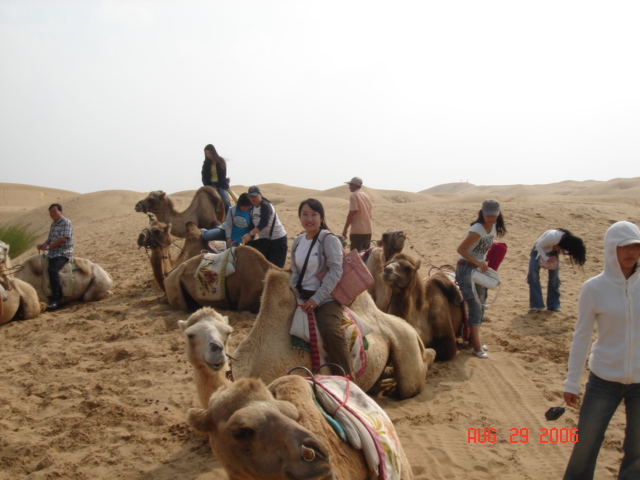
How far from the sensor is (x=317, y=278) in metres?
4.69

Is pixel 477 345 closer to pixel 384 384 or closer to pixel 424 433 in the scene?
pixel 384 384

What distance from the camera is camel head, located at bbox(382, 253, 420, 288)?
6473 millimetres

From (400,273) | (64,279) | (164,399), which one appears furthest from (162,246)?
(400,273)

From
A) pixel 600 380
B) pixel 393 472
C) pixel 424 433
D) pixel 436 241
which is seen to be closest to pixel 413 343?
pixel 424 433

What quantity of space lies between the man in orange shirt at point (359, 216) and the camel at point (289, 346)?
4737mm

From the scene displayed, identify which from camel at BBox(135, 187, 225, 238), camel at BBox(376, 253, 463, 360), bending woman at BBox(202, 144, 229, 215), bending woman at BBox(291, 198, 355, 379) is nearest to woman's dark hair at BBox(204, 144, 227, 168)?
bending woman at BBox(202, 144, 229, 215)

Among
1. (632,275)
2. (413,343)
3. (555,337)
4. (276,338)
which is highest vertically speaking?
(632,275)

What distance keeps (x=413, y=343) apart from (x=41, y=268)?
24.6ft

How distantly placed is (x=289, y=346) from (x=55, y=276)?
6893 millimetres

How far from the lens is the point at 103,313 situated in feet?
29.3

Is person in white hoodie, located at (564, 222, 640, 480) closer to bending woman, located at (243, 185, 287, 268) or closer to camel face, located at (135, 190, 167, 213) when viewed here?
bending woman, located at (243, 185, 287, 268)

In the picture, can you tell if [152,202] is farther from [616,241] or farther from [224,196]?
[616,241]

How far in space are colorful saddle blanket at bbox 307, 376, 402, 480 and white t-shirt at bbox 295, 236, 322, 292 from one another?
1.68m

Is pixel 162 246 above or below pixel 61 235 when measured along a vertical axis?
below
